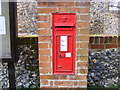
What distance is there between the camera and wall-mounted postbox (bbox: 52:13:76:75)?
6.20 ft

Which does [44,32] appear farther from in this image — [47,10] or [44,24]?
[47,10]

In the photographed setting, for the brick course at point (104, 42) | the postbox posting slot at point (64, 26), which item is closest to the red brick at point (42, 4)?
the postbox posting slot at point (64, 26)

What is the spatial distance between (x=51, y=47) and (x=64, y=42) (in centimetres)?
19

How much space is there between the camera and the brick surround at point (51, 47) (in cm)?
191

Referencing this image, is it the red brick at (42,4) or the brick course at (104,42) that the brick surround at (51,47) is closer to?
the red brick at (42,4)

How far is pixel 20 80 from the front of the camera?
10.1ft

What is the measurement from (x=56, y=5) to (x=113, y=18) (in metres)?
1.55

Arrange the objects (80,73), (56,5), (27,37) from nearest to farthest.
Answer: (56,5)
(80,73)
(27,37)

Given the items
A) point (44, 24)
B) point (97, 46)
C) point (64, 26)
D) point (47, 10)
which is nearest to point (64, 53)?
point (64, 26)

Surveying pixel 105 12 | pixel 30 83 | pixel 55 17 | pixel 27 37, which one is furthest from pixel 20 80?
pixel 105 12

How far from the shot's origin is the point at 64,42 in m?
1.92

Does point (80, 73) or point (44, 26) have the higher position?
point (44, 26)

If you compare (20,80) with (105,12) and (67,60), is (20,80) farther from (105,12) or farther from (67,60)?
(105,12)

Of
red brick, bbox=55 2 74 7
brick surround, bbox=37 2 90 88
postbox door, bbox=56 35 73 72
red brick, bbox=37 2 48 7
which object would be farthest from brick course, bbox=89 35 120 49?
red brick, bbox=37 2 48 7
